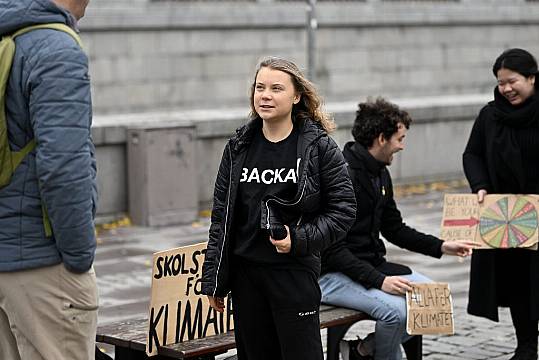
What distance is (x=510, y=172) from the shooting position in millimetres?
6898

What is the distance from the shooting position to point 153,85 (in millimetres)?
17688

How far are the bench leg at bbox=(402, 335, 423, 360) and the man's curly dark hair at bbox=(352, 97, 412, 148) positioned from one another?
1.06 m

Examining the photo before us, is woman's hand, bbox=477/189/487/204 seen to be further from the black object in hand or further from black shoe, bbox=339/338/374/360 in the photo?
the black object in hand

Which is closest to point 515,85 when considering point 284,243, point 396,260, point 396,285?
point 396,285

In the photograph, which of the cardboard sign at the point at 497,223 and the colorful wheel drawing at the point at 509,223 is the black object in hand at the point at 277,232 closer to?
the cardboard sign at the point at 497,223

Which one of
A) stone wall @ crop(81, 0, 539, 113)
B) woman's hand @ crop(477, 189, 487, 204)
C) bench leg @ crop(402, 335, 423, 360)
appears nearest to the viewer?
bench leg @ crop(402, 335, 423, 360)

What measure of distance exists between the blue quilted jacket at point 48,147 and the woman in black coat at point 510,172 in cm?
330

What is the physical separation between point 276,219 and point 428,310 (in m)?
1.58

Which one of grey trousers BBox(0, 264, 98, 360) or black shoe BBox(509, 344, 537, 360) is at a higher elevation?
grey trousers BBox(0, 264, 98, 360)

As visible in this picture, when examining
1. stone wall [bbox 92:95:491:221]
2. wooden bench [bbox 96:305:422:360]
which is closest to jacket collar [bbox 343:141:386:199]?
wooden bench [bbox 96:305:422:360]

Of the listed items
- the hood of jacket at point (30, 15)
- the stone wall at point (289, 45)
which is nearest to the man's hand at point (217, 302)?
the hood of jacket at point (30, 15)

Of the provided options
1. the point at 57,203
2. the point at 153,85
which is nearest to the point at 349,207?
the point at 57,203

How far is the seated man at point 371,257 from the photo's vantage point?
6.00 m

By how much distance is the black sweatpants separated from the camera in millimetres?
4766
